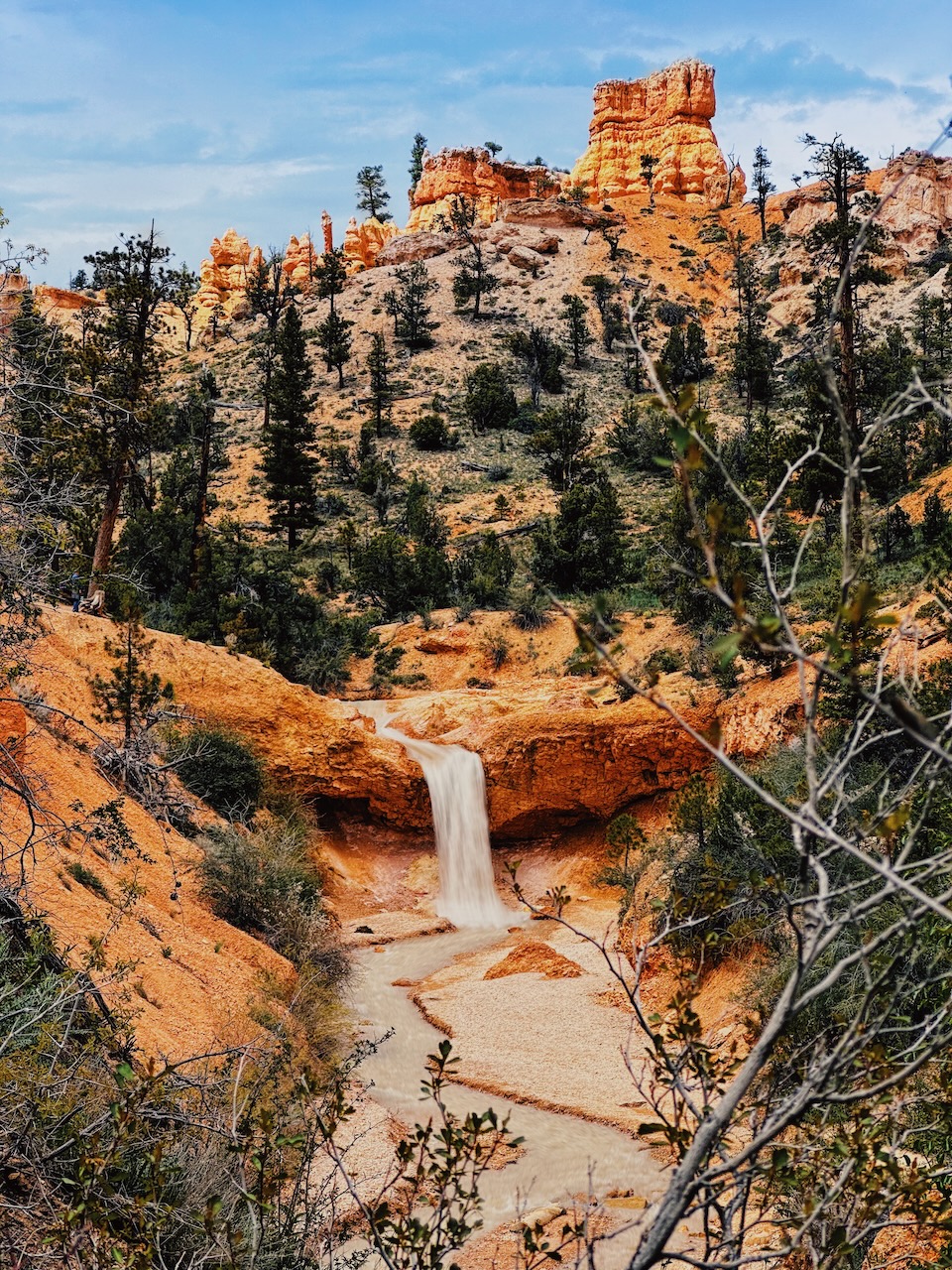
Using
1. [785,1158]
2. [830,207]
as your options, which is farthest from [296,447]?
[830,207]

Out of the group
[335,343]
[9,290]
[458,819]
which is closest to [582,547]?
[458,819]

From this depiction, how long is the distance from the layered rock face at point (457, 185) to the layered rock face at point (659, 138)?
543cm

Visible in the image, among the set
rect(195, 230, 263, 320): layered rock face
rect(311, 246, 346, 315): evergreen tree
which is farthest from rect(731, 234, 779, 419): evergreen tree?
rect(195, 230, 263, 320): layered rock face

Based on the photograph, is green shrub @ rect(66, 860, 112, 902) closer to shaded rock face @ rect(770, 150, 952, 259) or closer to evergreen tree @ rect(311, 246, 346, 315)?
evergreen tree @ rect(311, 246, 346, 315)

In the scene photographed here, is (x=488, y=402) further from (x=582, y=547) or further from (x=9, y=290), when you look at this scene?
(x=9, y=290)

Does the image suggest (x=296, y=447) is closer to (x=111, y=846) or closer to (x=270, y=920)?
(x=270, y=920)

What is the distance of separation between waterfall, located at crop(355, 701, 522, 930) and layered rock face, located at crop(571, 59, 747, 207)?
7161cm

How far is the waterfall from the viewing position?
2017 centimetres

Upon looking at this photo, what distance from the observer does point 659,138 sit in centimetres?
8288

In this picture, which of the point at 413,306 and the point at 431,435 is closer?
the point at 431,435

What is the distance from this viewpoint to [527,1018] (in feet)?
44.5

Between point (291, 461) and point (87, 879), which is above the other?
point (291, 461)

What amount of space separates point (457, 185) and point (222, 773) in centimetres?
7488

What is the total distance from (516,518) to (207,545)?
15.4m
